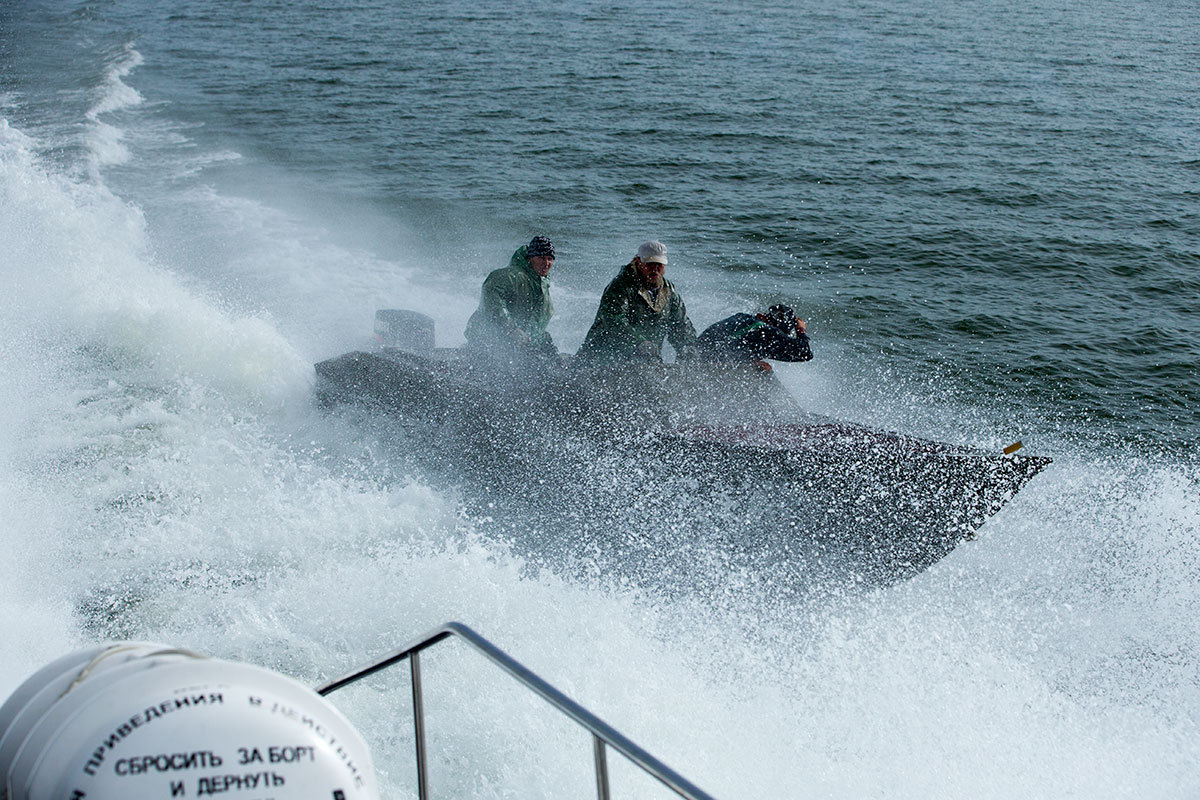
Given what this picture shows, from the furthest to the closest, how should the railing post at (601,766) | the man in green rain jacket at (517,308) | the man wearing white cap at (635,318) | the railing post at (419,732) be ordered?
the man in green rain jacket at (517,308) → the man wearing white cap at (635,318) → the railing post at (419,732) → the railing post at (601,766)

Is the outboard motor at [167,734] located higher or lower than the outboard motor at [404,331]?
higher

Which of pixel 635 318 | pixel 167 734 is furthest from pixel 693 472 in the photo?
pixel 167 734

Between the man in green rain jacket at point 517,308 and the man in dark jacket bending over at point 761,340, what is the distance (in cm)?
130

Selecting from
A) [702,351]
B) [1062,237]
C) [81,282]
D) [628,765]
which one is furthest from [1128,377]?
[81,282]

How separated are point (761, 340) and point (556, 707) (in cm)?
470

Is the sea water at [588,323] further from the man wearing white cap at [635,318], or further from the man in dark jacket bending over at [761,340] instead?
the man in dark jacket bending over at [761,340]

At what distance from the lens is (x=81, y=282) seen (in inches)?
327

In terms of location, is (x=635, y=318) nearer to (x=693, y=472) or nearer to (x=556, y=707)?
(x=693, y=472)

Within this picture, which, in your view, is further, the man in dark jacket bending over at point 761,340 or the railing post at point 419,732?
the man in dark jacket bending over at point 761,340

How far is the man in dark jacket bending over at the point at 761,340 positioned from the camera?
634 cm

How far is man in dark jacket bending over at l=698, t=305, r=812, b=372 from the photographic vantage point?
20.8 feet

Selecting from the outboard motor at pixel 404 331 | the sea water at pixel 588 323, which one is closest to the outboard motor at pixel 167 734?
the sea water at pixel 588 323

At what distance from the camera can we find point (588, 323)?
31.0ft

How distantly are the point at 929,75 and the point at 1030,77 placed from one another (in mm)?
1888
